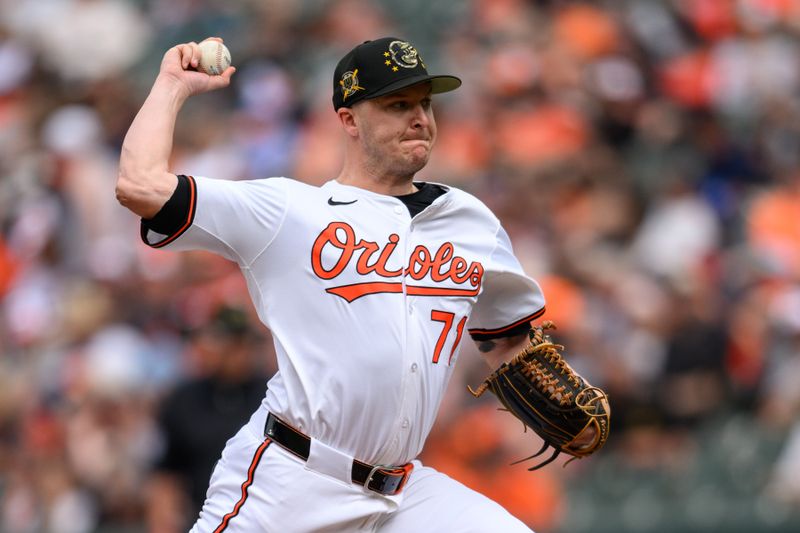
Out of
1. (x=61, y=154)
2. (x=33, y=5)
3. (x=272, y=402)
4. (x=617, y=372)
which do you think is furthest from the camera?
(x=33, y=5)

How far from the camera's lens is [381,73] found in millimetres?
4617

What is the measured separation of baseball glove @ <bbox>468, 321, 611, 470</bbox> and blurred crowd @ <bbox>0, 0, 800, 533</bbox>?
7.93 ft

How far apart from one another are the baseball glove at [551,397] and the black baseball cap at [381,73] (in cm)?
93

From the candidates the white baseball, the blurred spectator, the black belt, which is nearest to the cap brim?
the white baseball

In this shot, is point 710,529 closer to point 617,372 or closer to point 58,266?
point 617,372

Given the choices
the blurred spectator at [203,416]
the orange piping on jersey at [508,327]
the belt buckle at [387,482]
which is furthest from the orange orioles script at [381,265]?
the blurred spectator at [203,416]

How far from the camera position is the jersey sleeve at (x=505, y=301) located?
4820 mm

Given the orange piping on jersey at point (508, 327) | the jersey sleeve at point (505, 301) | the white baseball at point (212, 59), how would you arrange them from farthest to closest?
1. the orange piping on jersey at point (508, 327)
2. the jersey sleeve at point (505, 301)
3. the white baseball at point (212, 59)

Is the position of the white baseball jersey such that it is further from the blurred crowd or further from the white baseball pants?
the blurred crowd

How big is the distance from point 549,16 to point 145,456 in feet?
17.4

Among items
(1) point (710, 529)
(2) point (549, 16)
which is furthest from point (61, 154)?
(1) point (710, 529)

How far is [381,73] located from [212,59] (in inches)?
20.8

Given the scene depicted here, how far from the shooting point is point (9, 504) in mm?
8859

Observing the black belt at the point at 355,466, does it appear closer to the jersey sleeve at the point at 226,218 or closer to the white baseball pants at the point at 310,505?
the white baseball pants at the point at 310,505
